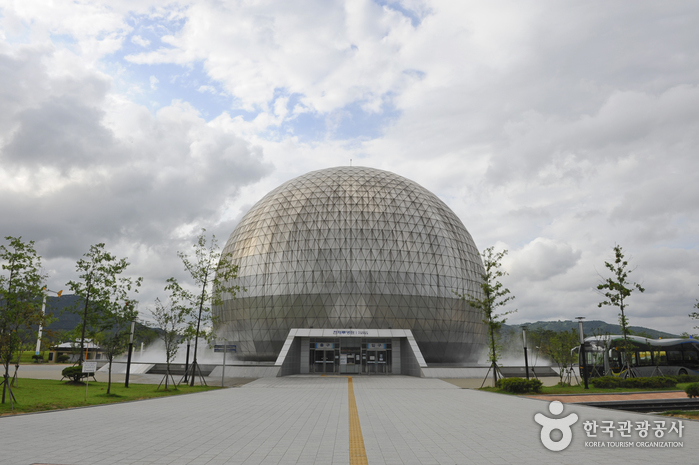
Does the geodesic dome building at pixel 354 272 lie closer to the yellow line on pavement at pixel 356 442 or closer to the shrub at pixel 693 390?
the shrub at pixel 693 390

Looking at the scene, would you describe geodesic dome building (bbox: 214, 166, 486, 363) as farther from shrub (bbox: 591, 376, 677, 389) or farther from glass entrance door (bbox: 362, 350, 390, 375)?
shrub (bbox: 591, 376, 677, 389)

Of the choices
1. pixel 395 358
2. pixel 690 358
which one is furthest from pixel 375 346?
pixel 690 358

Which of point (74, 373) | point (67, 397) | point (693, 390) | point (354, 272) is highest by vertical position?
point (354, 272)

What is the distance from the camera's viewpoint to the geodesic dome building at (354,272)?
45250 mm

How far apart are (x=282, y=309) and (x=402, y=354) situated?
13783 mm

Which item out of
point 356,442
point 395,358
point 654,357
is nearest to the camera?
point 356,442

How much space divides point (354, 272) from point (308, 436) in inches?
1329

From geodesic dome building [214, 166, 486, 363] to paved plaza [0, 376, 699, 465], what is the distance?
25.5 m

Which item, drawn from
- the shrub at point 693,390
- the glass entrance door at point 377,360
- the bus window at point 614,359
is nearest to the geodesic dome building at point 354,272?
the glass entrance door at point 377,360

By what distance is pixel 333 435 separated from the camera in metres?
12.2

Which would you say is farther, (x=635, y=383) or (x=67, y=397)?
(x=635, y=383)

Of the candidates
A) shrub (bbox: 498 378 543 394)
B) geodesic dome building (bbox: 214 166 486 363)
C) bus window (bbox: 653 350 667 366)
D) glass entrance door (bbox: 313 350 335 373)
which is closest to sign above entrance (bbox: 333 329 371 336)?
geodesic dome building (bbox: 214 166 486 363)

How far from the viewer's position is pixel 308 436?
39.4ft

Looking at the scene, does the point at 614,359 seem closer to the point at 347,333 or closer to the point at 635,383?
the point at 635,383
